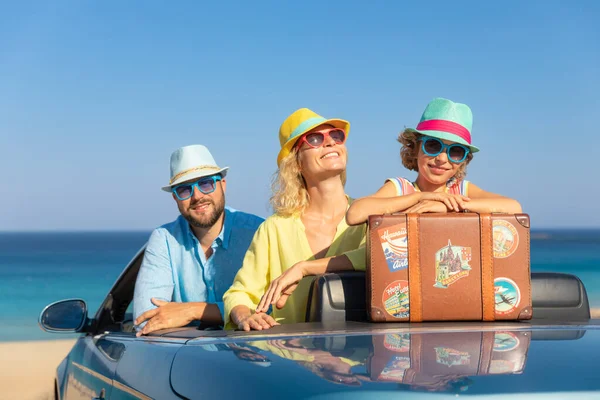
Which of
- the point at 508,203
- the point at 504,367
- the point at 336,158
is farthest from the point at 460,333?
the point at 336,158

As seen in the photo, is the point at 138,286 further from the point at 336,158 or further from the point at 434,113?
the point at 434,113

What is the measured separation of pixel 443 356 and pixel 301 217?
239 centimetres

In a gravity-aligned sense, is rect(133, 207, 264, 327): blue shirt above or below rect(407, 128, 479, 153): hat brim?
below

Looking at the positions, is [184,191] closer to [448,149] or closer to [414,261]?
[448,149]

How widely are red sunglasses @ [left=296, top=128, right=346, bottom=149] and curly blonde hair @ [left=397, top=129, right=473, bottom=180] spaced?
316 millimetres

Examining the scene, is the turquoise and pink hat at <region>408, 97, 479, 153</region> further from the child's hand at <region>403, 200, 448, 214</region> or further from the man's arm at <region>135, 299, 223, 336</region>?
the man's arm at <region>135, 299, 223, 336</region>

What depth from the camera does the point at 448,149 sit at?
381cm

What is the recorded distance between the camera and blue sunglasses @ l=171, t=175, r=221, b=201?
4809mm

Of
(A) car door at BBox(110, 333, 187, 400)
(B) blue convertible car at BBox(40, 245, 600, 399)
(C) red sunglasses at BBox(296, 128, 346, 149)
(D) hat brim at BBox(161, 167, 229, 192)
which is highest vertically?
(C) red sunglasses at BBox(296, 128, 346, 149)

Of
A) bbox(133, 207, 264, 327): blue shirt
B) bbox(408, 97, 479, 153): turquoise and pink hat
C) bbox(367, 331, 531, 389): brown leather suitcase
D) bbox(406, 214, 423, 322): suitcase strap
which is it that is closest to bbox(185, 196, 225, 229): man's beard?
bbox(133, 207, 264, 327): blue shirt

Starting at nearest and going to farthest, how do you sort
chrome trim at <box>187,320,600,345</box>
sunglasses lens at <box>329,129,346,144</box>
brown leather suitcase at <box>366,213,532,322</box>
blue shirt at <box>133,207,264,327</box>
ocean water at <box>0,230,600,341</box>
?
chrome trim at <box>187,320,600,345</box> < brown leather suitcase at <box>366,213,532,322</box> < sunglasses lens at <box>329,129,346,144</box> < blue shirt at <box>133,207,264,327</box> < ocean water at <box>0,230,600,341</box>

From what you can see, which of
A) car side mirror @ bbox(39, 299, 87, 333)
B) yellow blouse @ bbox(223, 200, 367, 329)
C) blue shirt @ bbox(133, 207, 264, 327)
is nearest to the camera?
yellow blouse @ bbox(223, 200, 367, 329)

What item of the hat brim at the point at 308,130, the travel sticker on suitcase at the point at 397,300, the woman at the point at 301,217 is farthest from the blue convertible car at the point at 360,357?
the hat brim at the point at 308,130

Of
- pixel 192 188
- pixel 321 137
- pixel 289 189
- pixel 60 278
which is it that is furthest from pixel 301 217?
pixel 60 278
